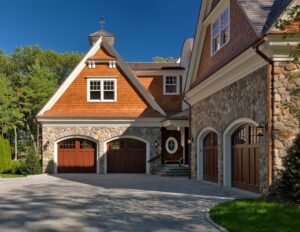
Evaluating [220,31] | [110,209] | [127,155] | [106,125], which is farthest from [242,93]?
[127,155]

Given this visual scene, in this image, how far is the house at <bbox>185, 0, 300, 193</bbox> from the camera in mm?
11023

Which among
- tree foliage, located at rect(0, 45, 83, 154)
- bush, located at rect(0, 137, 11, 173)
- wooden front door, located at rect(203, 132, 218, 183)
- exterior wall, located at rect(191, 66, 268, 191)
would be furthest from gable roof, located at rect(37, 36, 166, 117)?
tree foliage, located at rect(0, 45, 83, 154)

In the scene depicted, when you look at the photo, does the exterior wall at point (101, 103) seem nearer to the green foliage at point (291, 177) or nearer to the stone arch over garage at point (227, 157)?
the stone arch over garage at point (227, 157)

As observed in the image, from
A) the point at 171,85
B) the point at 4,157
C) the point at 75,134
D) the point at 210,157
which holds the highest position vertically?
the point at 171,85

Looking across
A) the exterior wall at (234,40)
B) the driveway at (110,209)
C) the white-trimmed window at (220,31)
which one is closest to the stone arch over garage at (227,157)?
the driveway at (110,209)

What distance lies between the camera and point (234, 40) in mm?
14422

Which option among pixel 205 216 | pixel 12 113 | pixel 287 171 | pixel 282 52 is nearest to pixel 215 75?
pixel 282 52

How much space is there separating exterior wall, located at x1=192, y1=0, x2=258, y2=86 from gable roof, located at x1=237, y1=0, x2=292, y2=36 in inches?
8.5

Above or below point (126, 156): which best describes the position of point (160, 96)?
above

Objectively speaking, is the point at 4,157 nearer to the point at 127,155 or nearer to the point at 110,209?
the point at 127,155

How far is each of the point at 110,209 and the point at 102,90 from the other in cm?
1691

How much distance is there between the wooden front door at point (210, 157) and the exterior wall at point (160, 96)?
9.58 metres

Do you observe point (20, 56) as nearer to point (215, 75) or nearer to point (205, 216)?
point (215, 75)

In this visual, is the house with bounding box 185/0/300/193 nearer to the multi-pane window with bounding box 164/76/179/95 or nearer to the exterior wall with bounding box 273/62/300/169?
the exterior wall with bounding box 273/62/300/169
